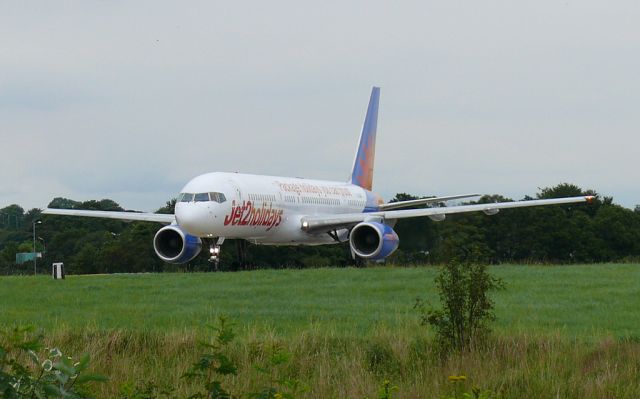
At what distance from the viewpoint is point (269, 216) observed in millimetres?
39500

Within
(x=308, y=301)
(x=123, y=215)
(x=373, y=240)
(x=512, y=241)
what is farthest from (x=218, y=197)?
(x=512, y=241)

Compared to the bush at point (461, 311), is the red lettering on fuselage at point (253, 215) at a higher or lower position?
higher

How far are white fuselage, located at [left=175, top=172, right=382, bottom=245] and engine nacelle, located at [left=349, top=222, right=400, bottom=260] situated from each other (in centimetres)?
316

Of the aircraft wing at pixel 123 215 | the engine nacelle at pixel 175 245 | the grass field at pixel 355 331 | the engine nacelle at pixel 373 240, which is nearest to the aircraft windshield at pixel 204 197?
the engine nacelle at pixel 175 245

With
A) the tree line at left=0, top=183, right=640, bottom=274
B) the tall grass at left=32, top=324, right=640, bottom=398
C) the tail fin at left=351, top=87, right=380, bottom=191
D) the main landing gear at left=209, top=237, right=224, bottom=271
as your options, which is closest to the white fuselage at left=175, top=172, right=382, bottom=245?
the main landing gear at left=209, top=237, right=224, bottom=271

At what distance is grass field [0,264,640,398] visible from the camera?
11539 mm

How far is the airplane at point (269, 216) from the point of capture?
3584 centimetres

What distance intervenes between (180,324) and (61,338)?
2280 millimetres

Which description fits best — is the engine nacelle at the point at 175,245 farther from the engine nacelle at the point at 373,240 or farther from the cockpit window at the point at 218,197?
the engine nacelle at the point at 373,240

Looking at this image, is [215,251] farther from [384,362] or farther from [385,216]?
[384,362]

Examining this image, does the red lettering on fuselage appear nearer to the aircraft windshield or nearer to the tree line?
the aircraft windshield

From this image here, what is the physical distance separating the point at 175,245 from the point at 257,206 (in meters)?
3.06

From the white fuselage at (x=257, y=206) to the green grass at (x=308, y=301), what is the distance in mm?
8324

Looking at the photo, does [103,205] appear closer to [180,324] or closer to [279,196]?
[279,196]
